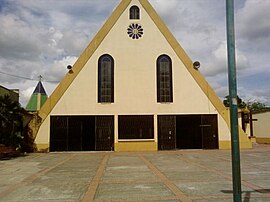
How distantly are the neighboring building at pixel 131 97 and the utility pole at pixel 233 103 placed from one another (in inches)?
753

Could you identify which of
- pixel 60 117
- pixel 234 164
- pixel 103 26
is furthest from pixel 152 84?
pixel 234 164

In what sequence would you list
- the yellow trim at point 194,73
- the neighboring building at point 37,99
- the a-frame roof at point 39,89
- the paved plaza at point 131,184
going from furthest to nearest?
the a-frame roof at point 39,89
the neighboring building at point 37,99
the yellow trim at point 194,73
the paved plaza at point 131,184

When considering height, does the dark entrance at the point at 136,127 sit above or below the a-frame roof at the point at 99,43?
below

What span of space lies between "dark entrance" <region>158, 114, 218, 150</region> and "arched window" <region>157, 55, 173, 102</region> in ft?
5.27

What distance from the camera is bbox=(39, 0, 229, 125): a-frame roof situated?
24.5 m

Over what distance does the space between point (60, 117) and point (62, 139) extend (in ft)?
5.55

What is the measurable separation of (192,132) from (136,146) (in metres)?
5.13

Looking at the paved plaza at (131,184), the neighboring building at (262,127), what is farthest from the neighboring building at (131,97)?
the paved plaza at (131,184)

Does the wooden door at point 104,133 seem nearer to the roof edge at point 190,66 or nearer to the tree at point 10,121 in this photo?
the tree at point 10,121

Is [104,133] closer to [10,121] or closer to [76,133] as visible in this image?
[76,133]

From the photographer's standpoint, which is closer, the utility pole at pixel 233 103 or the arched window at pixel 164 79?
the utility pole at pixel 233 103

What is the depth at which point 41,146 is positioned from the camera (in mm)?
24328

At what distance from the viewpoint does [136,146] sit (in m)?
24.5

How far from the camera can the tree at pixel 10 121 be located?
20.0m
